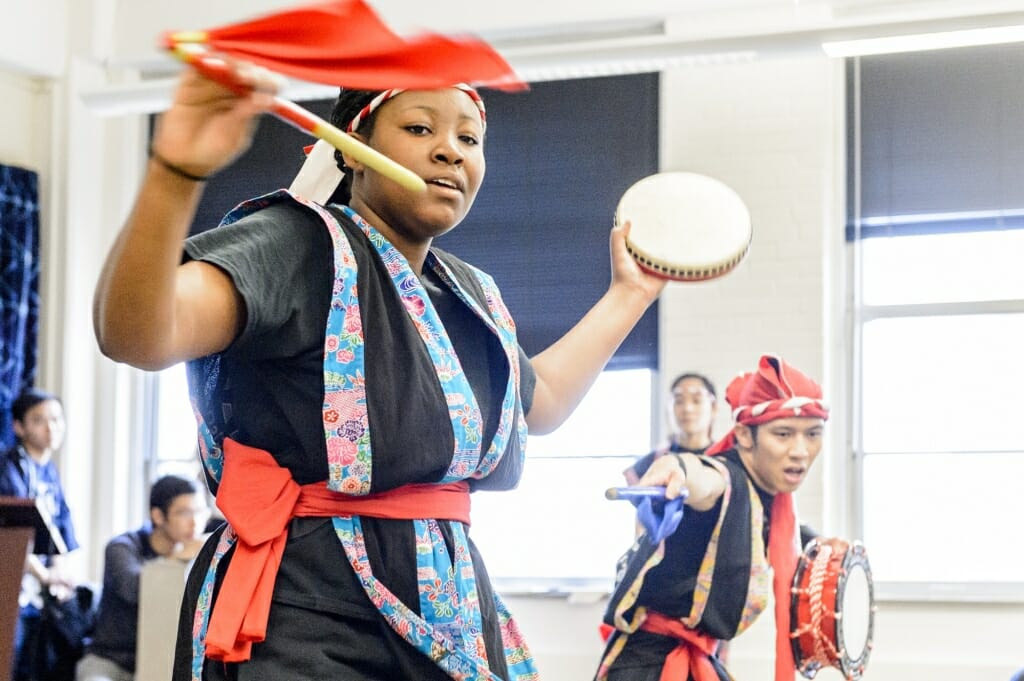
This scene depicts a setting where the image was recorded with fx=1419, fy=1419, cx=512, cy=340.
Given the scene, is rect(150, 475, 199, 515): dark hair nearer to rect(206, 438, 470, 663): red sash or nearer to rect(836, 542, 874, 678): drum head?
rect(836, 542, 874, 678): drum head

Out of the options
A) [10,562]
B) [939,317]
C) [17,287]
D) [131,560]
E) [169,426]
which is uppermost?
[17,287]

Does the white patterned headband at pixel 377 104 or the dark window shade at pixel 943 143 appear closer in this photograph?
the white patterned headband at pixel 377 104

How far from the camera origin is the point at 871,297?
607cm

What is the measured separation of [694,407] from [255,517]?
4598 millimetres

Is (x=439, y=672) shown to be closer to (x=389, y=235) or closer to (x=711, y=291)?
(x=389, y=235)

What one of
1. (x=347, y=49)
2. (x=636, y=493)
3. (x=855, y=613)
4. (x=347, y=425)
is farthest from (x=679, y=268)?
(x=855, y=613)

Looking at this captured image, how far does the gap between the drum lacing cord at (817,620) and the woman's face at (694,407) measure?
196 centimetres

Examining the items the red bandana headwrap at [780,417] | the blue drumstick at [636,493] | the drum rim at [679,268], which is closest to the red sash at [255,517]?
the drum rim at [679,268]

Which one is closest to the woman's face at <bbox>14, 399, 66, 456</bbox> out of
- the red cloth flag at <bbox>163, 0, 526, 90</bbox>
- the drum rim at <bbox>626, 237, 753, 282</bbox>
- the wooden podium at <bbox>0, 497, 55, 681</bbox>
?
the wooden podium at <bbox>0, 497, 55, 681</bbox>

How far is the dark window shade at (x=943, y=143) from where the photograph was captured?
19.2 ft

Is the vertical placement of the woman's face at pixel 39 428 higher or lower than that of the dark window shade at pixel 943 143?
lower

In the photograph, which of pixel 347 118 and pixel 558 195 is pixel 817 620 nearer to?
pixel 347 118

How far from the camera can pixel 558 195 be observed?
640 cm

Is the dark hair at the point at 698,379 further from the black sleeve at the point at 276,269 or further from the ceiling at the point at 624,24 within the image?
the black sleeve at the point at 276,269
